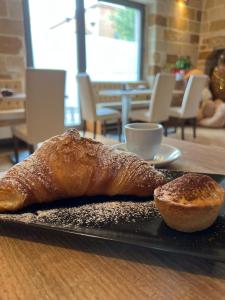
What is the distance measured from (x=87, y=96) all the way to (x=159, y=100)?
0.83m

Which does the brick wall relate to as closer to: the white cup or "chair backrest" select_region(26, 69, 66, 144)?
"chair backrest" select_region(26, 69, 66, 144)

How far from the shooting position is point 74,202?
0.43 meters

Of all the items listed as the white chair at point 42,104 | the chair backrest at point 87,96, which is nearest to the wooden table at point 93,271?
the white chair at point 42,104

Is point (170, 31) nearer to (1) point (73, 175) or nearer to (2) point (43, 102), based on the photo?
(2) point (43, 102)

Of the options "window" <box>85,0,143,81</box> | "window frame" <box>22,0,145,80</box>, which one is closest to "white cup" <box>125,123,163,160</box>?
"window frame" <box>22,0,145,80</box>

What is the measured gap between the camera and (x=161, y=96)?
286 cm

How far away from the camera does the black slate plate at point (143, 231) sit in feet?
1.02

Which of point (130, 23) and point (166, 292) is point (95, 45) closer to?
point (130, 23)

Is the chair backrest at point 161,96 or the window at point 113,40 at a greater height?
the window at point 113,40

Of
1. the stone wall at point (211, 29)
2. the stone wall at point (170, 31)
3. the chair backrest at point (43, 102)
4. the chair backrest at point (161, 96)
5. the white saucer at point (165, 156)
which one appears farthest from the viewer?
the stone wall at point (211, 29)

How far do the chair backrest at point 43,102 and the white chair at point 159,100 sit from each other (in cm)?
116

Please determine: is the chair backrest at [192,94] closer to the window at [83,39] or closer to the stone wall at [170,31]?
the stone wall at [170,31]

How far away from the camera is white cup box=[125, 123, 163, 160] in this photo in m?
0.65

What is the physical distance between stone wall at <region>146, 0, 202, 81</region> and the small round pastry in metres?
4.25
